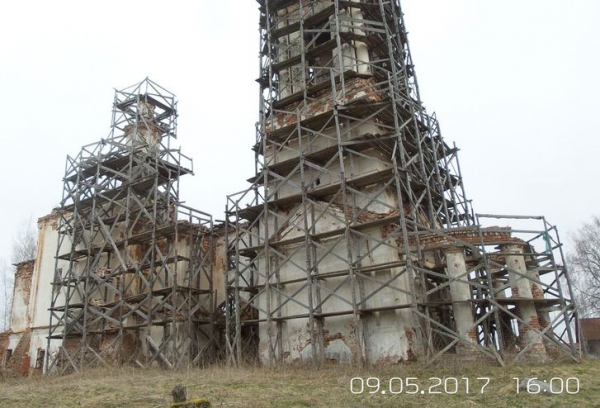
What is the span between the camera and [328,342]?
534 inches

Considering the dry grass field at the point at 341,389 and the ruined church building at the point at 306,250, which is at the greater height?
the ruined church building at the point at 306,250

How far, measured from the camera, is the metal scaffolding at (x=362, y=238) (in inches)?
485

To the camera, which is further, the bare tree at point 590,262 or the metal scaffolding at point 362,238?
the bare tree at point 590,262

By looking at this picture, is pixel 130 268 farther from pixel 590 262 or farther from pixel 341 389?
pixel 590 262

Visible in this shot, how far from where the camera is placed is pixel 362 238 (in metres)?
13.9

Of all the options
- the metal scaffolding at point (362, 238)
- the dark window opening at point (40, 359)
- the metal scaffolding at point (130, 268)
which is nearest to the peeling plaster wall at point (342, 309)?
the metal scaffolding at point (362, 238)

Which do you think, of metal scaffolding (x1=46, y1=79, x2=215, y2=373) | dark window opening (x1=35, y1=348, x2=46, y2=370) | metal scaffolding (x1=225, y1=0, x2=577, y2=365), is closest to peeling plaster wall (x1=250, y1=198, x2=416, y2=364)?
metal scaffolding (x1=225, y1=0, x2=577, y2=365)

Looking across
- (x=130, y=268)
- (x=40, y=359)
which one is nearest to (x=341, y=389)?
(x=130, y=268)

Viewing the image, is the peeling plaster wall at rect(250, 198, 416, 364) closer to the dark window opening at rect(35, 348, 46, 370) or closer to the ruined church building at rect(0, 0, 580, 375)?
the ruined church building at rect(0, 0, 580, 375)

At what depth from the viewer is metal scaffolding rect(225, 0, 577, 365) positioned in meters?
12.3

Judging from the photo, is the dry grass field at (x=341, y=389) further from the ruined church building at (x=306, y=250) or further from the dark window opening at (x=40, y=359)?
the dark window opening at (x=40, y=359)

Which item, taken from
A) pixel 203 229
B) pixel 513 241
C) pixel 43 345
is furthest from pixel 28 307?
pixel 513 241

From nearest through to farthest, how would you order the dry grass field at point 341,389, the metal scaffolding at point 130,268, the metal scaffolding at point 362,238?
the dry grass field at point 341,389 → the metal scaffolding at point 362,238 → the metal scaffolding at point 130,268

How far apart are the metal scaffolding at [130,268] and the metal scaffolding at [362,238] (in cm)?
185
